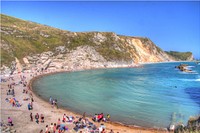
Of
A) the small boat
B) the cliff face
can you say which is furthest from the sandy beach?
the cliff face

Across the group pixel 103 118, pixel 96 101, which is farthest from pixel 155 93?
pixel 103 118

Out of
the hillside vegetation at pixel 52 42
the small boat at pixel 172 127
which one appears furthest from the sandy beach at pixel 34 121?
the hillside vegetation at pixel 52 42

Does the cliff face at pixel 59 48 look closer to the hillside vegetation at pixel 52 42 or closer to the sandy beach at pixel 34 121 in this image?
the hillside vegetation at pixel 52 42

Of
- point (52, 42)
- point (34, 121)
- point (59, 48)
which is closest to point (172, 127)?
point (34, 121)

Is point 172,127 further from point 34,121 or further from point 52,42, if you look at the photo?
point 52,42

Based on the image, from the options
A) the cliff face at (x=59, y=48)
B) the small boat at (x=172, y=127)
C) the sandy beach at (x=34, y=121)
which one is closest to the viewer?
the sandy beach at (x=34, y=121)

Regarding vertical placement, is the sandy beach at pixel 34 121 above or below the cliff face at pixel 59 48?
below

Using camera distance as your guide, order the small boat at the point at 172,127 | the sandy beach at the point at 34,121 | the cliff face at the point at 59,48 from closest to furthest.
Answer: the sandy beach at the point at 34,121, the small boat at the point at 172,127, the cliff face at the point at 59,48

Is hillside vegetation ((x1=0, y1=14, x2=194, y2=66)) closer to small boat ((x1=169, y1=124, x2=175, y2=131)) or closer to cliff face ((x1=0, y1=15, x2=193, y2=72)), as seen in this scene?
cliff face ((x1=0, y1=15, x2=193, y2=72))
